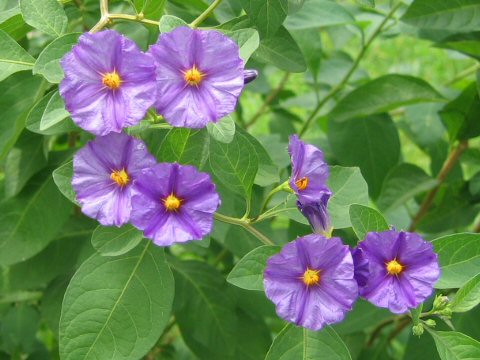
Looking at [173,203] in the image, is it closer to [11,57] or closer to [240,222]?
[240,222]

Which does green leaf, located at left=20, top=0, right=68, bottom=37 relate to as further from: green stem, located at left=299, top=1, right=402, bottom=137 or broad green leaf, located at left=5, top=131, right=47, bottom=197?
green stem, located at left=299, top=1, right=402, bottom=137

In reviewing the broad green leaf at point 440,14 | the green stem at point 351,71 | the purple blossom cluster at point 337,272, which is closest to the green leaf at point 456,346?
the purple blossom cluster at point 337,272

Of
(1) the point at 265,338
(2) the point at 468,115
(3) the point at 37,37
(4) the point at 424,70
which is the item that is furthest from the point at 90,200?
(4) the point at 424,70

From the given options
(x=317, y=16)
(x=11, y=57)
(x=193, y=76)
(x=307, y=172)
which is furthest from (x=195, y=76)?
(x=317, y=16)

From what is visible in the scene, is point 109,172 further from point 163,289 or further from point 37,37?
point 37,37

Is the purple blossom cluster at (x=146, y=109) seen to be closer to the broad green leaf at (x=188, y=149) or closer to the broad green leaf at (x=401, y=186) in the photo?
the broad green leaf at (x=188, y=149)

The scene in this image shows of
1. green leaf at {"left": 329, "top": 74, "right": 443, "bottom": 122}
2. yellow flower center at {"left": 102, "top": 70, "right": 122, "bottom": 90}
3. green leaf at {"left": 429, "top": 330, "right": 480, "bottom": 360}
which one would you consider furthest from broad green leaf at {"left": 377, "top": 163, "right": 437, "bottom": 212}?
yellow flower center at {"left": 102, "top": 70, "right": 122, "bottom": 90}
